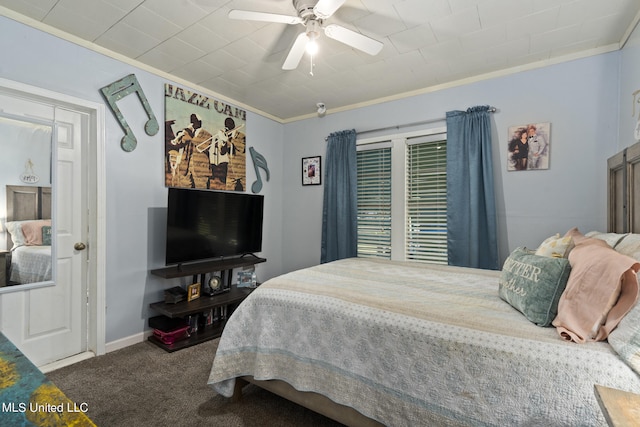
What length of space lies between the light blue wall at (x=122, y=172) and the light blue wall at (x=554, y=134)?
2.80 metres

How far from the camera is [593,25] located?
85.3 inches

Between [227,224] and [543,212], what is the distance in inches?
121

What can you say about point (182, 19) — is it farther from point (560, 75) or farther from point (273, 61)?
point (560, 75)

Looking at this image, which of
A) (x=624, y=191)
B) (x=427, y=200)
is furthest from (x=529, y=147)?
(x=427, y=200)

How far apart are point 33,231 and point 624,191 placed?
4233 millimetres

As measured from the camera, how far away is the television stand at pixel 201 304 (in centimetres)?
267

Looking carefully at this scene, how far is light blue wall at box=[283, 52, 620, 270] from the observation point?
247 centimetres

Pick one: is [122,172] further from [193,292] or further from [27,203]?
[193,292]

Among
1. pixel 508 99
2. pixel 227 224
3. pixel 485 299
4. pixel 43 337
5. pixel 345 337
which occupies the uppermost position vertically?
pixel 508 99

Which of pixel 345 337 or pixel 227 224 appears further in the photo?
pixel 227 224

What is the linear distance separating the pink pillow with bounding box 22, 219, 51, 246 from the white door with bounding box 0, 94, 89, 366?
91 millimetres

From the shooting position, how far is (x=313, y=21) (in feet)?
6.18

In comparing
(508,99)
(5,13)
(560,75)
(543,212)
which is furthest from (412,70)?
(5,13)
